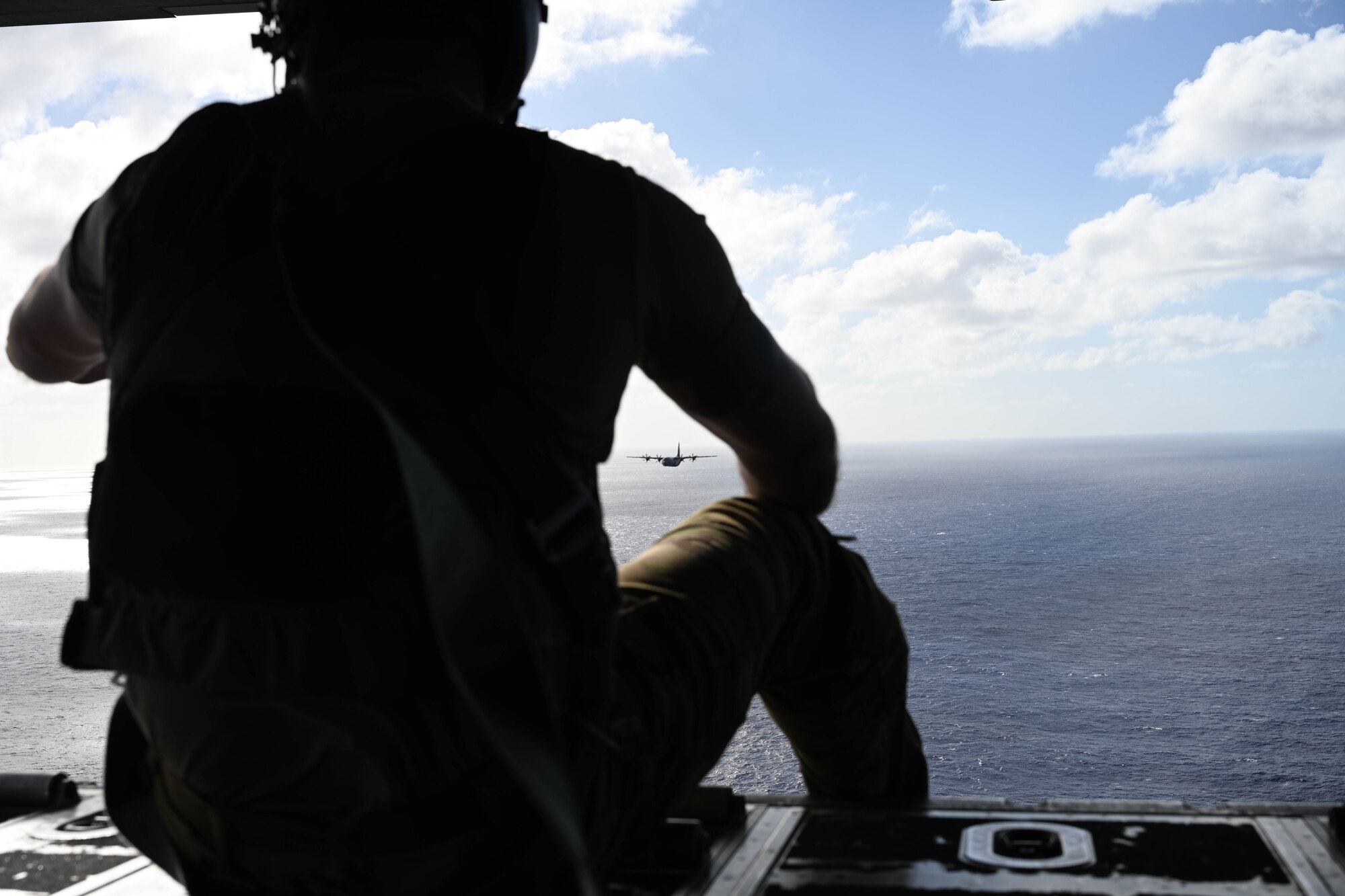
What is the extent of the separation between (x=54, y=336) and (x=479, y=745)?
3.67 feet

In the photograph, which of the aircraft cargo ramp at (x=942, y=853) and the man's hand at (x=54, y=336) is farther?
the aircraft cargo ramp at (x=942, y=853)

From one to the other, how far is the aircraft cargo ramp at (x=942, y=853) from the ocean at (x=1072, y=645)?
0.54 meters

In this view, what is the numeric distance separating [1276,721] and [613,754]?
29987 mm

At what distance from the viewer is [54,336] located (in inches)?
73.9

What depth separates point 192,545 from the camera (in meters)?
1.27

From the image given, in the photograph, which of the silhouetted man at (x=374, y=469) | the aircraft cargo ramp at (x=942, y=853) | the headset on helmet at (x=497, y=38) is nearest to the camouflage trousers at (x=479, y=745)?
the silhouetted man at (x=374, y=469)

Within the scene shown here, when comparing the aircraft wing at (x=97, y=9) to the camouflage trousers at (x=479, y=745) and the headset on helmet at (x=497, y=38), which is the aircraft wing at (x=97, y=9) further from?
the camouflage trousers at (x=479, y=745)

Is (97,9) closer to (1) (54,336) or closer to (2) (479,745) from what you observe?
(1) (54,336)

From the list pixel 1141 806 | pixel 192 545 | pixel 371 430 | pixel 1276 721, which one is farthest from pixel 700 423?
pixel 1276 721

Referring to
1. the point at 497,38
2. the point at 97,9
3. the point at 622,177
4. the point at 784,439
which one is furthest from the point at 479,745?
the point at 97,9

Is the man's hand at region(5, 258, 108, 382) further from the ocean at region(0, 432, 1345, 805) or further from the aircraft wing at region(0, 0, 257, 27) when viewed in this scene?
the aircraft wing at region(0, 0, 257, 27)

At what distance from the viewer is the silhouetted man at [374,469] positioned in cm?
125

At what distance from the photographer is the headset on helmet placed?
1633 millimetres

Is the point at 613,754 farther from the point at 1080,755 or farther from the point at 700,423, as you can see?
the point at 1080,755
